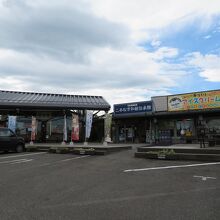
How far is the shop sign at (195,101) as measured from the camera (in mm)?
26297

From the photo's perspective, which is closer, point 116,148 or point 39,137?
point 116,148

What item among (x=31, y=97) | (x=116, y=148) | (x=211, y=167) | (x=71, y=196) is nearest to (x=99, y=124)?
(x=31, y=97)

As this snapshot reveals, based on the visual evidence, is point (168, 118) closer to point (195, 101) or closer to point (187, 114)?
point (187, 114)

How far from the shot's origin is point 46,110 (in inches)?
1218

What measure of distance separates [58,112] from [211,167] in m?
23.7

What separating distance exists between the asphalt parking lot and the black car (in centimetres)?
937

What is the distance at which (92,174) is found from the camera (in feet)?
32.8

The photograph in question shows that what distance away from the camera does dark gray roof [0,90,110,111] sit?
1141 inches

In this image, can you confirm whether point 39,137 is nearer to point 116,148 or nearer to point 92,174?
point 116,148

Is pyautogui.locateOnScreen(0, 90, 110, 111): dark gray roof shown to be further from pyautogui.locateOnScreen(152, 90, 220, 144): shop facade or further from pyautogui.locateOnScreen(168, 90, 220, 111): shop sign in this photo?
pyautogui.locateOnScreen(168, 90, 220, 111): shop sign

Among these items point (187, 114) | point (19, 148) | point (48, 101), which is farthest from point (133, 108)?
point (19, 148)

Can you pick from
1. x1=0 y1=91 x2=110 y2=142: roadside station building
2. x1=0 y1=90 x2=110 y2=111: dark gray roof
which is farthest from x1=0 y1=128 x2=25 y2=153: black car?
x1=0 y1=90 x2=110 y2=111: dark gray roof

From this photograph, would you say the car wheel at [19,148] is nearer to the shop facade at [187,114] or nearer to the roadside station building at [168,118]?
the roadside station building at [168,118]

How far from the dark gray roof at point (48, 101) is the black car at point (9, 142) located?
868 cm
